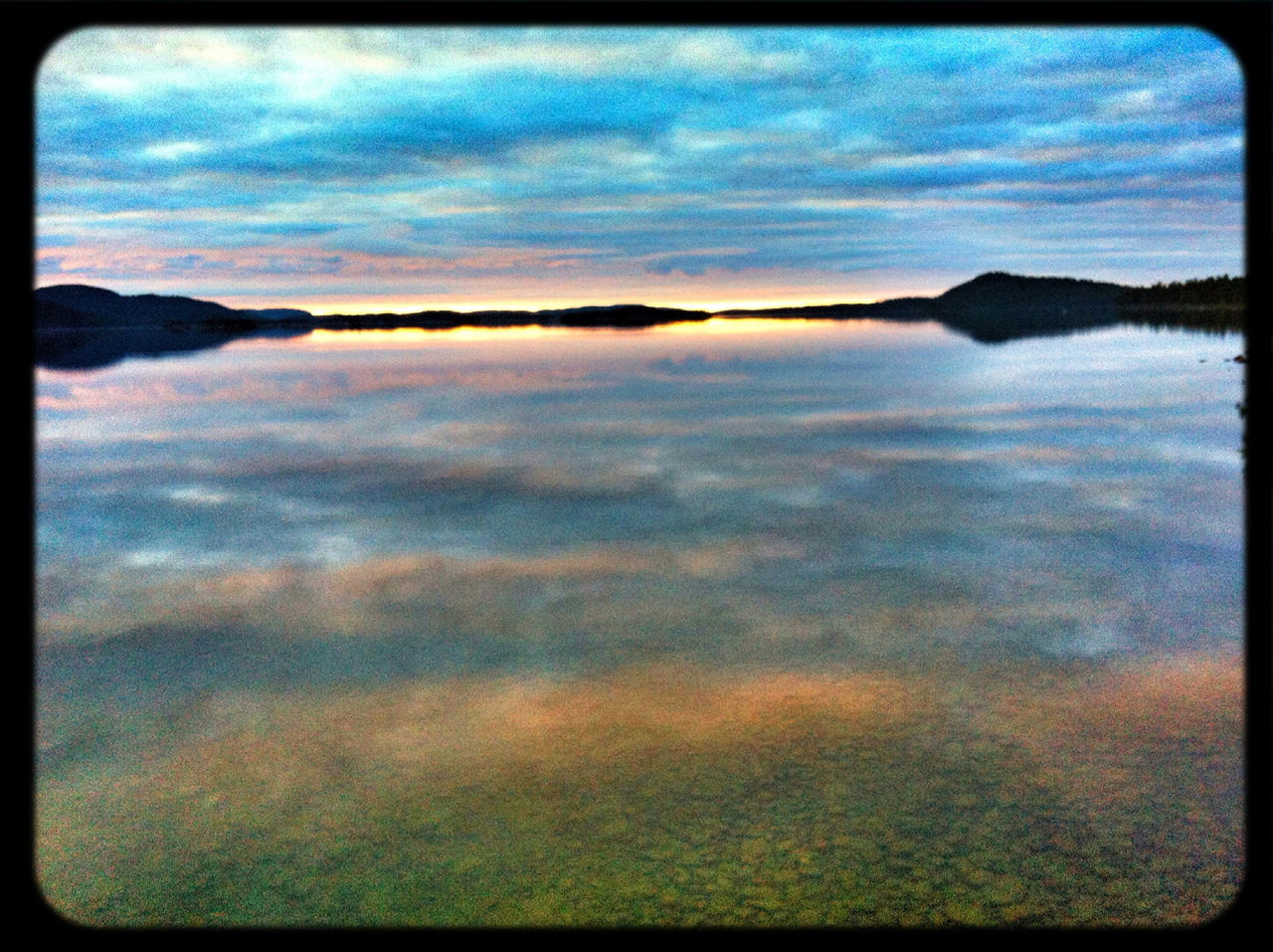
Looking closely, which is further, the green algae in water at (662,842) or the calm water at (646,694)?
the calm water at (646,694)

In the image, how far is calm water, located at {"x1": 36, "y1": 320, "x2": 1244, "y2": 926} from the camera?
713 centimetres

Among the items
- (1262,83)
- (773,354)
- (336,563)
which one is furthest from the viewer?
(773,354)

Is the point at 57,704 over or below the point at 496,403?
below

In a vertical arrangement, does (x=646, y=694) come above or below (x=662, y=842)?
above

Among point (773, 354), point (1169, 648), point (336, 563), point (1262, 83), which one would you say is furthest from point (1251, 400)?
point (773, 354)

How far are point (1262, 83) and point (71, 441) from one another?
128 ft

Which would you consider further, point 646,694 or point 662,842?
point 646,694

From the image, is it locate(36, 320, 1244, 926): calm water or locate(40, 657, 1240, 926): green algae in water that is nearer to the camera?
locate(40, 657, 1240, 926): green algae in water

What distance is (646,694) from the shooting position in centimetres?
1040

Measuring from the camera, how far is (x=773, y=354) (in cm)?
9456

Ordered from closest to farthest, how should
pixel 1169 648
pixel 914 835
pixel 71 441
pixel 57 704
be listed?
pixel 914 835 < pixel 57 704 < pixel 1169 648 < pixel 71 441

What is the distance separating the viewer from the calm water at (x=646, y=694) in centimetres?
713
